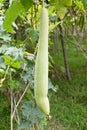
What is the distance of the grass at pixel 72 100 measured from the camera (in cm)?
305

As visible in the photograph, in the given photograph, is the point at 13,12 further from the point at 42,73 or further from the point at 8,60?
the point at 8,60

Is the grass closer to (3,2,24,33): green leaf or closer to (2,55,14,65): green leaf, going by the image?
(2,55,14,65): green leaf

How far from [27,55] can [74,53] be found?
3.91 meters

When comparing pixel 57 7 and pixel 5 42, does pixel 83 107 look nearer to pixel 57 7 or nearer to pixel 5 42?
pixel 5 42

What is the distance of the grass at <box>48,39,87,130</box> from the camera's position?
120 inches

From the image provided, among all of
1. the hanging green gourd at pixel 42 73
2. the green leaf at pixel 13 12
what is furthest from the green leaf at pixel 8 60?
the hanging green gourd at pixel 42 73

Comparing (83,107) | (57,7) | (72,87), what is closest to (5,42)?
(57,7)

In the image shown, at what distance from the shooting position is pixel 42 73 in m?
0.41

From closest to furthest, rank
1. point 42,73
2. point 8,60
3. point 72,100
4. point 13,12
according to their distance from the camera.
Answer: point 42,73, point 13,12, point 8,60, point 72,100

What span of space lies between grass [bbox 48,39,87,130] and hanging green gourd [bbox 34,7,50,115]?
2572 mm

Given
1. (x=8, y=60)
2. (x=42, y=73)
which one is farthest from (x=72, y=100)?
(x=42, y=73)

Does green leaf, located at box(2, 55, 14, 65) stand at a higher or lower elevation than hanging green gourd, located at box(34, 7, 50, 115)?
lower

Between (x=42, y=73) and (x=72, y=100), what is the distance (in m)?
3.16

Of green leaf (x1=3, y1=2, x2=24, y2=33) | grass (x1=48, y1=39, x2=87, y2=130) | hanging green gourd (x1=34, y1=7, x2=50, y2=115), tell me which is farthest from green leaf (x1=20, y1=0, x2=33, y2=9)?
grass (x1=48, y1=39, x2=87, y2=130)
